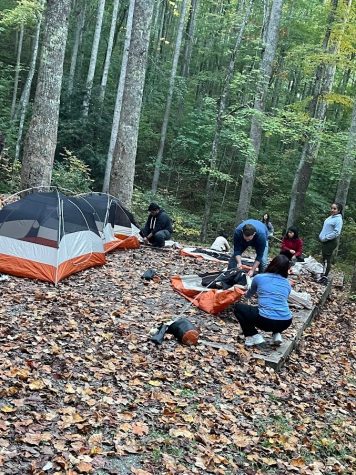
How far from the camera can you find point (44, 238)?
24.7 ft

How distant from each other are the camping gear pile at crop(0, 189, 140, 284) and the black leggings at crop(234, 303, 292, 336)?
10.1 feet

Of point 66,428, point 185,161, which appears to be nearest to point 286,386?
point 66,428

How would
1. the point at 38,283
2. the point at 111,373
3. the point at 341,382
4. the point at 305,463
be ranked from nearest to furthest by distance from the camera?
the point at 305,463 → the point at 111,373 → the point at 341,382 → the point at 38,283

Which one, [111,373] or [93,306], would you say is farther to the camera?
[93,306]

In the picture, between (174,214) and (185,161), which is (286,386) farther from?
(185,161)

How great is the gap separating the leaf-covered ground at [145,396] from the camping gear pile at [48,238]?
35cm

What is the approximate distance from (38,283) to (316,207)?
15027 millimetres

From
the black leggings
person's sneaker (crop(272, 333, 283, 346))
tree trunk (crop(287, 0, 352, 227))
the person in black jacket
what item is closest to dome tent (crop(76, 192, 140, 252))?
the person in black jacket

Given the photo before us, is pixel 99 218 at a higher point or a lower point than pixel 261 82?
lower

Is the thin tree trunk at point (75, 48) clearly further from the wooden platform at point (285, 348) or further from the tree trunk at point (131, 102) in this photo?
the wooden platform at point (285, 348)

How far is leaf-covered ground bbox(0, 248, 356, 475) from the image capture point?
11.6 feet

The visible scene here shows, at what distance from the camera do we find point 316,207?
19.6 meters

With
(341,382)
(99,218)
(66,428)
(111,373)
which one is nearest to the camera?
(66,428)

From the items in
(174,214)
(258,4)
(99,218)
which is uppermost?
(258,4)
